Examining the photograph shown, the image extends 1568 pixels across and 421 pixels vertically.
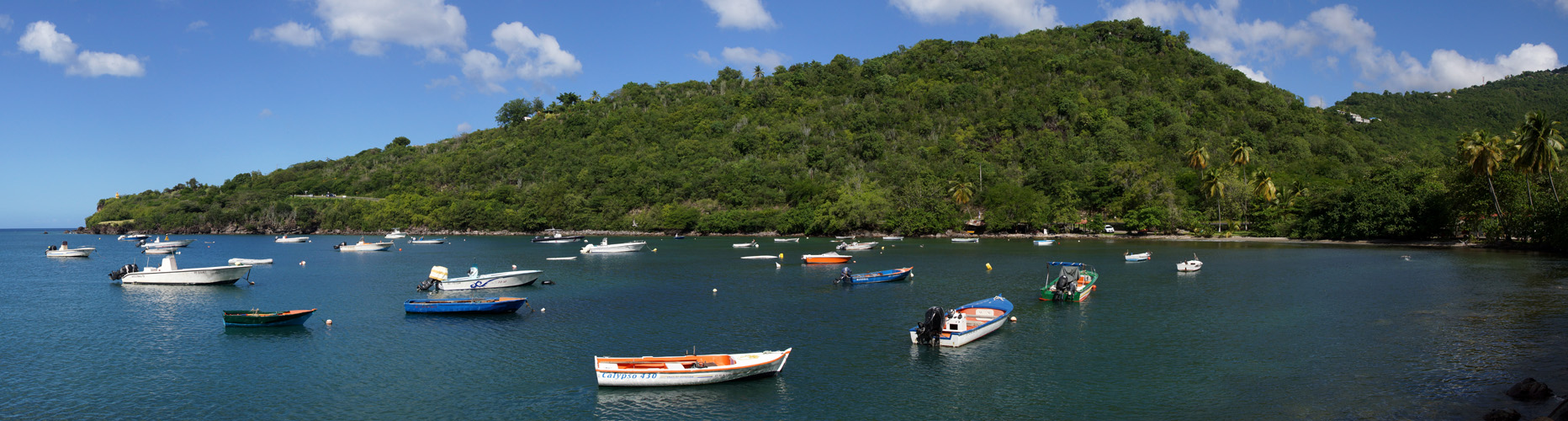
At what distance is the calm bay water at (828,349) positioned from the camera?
2312cm

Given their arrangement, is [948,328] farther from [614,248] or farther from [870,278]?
[614,248]

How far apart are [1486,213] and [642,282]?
289ft

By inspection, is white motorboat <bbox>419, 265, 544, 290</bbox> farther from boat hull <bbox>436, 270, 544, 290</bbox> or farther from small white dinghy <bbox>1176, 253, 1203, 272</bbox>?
small white dinghy <bbox>1176, 253, 1203, 272</bbox>

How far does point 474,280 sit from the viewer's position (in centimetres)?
5331

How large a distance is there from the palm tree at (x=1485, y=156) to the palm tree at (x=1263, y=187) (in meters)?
32.6

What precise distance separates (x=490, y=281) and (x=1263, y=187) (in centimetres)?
10651

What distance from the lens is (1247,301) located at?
142 ft

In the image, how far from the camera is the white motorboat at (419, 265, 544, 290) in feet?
171

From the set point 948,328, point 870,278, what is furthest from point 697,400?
point 870,278

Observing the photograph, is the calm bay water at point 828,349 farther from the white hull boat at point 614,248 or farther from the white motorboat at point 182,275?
the white hull boat at point 614,248

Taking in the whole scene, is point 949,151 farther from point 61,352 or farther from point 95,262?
point 61,352

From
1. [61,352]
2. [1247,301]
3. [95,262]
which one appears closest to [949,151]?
[1247,301]

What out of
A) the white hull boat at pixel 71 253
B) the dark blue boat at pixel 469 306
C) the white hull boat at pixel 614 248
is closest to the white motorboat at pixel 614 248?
the white hull boat at pixel 614 248

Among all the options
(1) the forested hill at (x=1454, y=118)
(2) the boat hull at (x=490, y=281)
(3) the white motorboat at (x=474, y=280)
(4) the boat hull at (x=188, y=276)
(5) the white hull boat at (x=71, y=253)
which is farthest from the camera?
(1) the forested hill at (x=1454, y=118)
